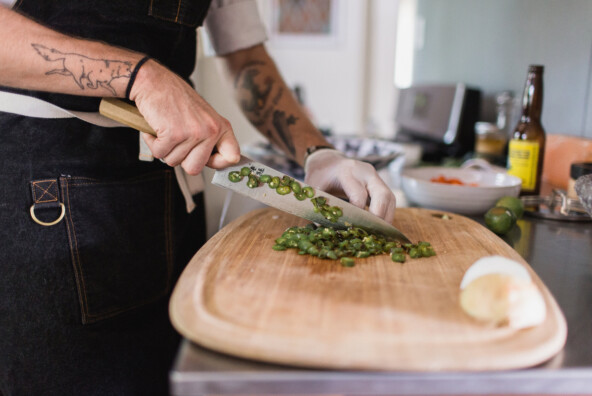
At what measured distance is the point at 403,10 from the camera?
3814 mm

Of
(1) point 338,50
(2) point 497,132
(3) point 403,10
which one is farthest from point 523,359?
(1) point 338,50

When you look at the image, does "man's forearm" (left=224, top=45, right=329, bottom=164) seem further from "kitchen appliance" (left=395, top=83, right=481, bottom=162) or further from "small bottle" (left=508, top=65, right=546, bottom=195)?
"kitchen appliance" (left=395, top=83, right=481, bottom=162)

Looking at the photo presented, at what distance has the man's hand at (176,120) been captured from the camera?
2.93ft

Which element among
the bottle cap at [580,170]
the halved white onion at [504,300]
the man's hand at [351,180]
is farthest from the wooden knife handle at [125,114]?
the bottle cap at [580,170]

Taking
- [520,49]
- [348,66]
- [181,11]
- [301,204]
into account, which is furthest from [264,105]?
[348,66]

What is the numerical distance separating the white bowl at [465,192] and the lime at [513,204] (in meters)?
0.06

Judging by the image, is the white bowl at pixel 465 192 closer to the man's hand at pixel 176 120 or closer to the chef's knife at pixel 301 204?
the chef's knife at pixel 301 204

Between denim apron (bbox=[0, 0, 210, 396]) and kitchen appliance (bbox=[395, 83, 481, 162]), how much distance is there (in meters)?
1.45

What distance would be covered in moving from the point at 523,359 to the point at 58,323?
0.89 meters

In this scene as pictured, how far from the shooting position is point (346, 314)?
2.20 feet

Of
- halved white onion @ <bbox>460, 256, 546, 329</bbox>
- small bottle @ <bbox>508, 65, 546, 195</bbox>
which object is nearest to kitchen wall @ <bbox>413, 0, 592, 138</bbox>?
small bottle @ <bbox>508, 65, 546, 195</bbox>

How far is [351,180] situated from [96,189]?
1.85 feet

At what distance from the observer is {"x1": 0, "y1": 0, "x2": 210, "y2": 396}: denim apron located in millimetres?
1001

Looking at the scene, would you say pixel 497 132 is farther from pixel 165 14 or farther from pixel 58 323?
pixel 58 323
